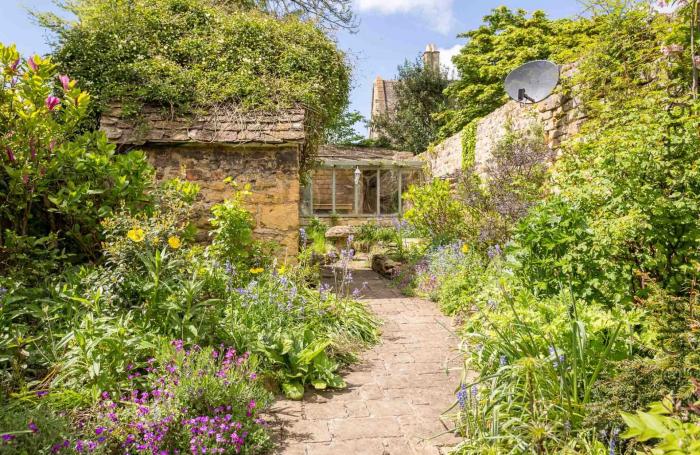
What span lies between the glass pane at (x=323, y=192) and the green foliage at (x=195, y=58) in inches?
531

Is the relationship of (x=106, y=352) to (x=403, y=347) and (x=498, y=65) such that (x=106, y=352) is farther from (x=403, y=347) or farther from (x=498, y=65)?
(x=498, y=65)

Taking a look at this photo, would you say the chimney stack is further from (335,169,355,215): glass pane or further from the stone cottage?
the stone cottage

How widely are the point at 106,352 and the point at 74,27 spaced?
218 inches

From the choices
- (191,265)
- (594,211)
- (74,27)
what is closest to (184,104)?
(74,27)

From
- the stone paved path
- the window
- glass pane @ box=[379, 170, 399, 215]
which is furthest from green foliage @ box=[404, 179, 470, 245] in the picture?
glass pane @ box=[379, 170, 399, 215]

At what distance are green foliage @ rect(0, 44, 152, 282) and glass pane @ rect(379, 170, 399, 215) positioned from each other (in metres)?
17.1

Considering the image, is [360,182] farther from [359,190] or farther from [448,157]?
[448,157]

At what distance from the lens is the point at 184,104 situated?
640cm

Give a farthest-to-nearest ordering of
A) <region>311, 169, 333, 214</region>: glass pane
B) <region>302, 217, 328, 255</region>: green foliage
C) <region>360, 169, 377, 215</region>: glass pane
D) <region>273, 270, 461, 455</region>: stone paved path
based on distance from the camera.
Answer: <region>360, 169, 377, 215</region>: glass pane, <region>311, 169, 333, 214</region>: glass pane, <region>302, 217, 328, 255</region>: green foliage, <region>273, 270, 461, 455</region>: stone paved path

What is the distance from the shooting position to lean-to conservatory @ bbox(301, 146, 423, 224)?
19.7m

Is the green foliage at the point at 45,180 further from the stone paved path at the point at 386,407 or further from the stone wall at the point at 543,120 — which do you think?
the stone wall at the point at 543,120

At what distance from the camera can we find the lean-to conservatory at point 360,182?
774 inches

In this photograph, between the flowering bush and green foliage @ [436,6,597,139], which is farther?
green foliage @ [436,6,597,139]

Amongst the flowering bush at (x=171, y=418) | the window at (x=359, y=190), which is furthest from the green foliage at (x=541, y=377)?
the window at (x=359, y=190)
